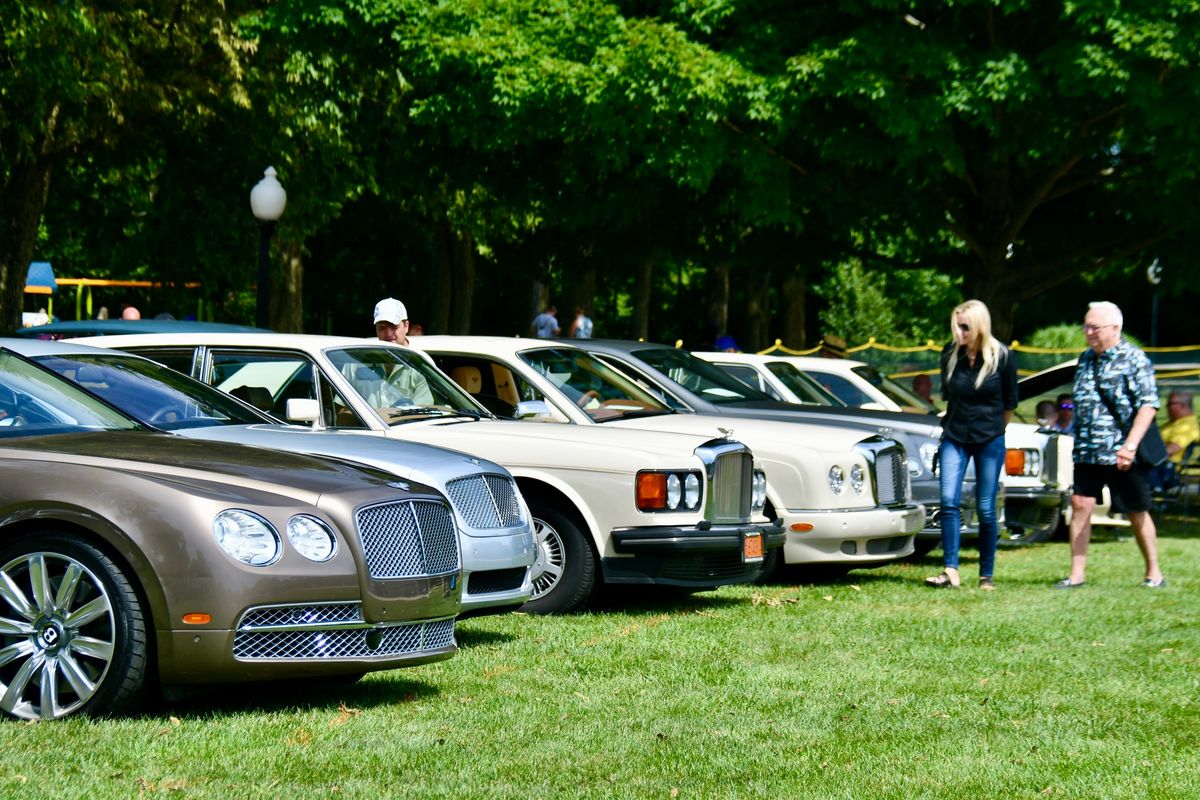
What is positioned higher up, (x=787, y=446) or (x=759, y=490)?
(x=787, y=446)

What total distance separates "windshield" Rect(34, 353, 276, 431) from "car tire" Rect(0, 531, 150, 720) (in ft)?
4.28

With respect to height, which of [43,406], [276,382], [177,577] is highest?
[276,382]

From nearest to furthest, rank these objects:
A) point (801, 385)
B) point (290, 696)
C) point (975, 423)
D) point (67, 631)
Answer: point (67, 631), point (290, 696), point (975, 423), point (801, 385)

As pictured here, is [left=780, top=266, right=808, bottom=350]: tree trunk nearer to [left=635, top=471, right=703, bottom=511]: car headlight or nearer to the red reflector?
[left=635, top=471, right=703, bottom=511]: car headlight

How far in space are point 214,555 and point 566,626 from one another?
338 cm

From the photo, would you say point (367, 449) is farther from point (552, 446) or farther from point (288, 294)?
point (288, 294)

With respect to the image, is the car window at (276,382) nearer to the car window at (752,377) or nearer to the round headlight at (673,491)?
the round headlight at (673,491)

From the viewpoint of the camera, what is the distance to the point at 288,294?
31828 mm

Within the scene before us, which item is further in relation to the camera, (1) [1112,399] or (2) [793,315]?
(2) [793,315]

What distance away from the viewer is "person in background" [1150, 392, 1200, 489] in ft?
56.9

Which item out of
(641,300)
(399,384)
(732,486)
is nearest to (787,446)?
(732,486)

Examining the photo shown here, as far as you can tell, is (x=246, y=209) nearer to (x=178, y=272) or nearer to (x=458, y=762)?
(x=178, y=272)

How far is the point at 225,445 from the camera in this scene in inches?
279

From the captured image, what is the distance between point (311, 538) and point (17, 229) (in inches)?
751
